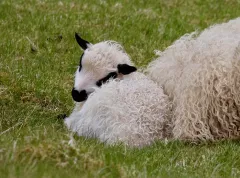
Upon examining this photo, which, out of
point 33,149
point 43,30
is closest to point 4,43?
point 43,30

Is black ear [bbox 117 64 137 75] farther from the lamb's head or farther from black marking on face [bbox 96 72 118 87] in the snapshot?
black marking on face [bbox 96 72 118 87]

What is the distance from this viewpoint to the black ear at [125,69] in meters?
8.66

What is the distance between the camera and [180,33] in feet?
48.4

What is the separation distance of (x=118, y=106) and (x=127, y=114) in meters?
0.15

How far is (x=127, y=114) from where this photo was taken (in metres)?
7.76

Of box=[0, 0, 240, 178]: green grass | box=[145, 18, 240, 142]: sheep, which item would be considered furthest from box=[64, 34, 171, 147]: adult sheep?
box=[0, 0, 240, 178]: green grass

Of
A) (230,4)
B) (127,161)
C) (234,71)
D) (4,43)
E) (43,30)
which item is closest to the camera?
(127,161)

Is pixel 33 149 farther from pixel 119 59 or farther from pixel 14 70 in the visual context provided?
pixel 14 70

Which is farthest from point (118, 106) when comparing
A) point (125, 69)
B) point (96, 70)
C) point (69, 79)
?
point (69, 79)

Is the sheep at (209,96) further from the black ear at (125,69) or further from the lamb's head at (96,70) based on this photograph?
the lamb's head at (96,70)

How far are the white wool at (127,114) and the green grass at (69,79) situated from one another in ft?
1.10

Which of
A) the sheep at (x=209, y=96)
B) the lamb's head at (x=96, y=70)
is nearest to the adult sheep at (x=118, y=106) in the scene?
the lamb's head at (x=96, y=70)

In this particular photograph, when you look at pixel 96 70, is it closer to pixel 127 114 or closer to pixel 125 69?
pixel 125 69

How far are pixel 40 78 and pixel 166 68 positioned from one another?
3.18 meters
